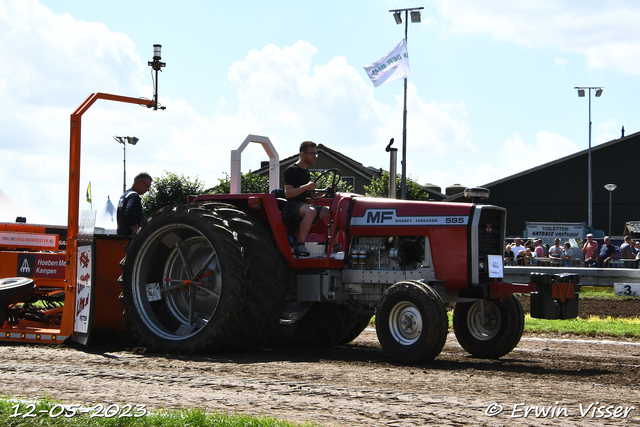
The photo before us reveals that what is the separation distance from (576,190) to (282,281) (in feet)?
138

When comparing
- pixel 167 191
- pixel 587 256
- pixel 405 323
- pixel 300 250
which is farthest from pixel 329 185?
pixel 167 191

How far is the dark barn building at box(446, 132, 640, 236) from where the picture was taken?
152ft

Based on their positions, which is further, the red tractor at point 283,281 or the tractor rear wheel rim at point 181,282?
the tractor rear wheel rim at point 181,282

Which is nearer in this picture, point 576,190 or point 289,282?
point 289,282

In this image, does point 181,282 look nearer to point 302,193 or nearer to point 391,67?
point 302,193

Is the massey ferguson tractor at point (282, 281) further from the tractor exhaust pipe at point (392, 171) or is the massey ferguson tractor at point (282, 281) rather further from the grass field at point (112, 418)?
the grass field at point (112, 418)

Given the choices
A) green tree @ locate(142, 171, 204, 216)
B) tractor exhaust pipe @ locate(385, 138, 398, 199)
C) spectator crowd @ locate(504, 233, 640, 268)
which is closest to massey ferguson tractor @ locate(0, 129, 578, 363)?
tractor exhaust pipe @ locate(385, 138, 398, 199)

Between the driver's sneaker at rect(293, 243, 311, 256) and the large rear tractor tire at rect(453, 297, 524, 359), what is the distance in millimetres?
1691

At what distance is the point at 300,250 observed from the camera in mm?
8148

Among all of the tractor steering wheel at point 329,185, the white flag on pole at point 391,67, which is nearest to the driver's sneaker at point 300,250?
the tractor steering wheel at point 329,185

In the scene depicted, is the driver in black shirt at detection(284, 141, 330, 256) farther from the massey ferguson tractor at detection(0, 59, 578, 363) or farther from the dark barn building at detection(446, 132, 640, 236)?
the dark barn building at detection(446, 132, 640, 236)

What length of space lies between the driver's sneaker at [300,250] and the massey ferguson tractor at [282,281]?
7cm

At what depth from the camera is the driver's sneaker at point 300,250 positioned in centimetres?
813

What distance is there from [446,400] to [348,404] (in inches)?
24.4
